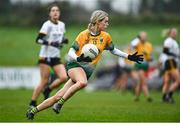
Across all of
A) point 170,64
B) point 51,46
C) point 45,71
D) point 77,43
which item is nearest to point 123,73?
point 170,64

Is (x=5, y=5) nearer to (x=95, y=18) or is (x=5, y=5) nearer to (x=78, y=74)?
(x=95, y=18)

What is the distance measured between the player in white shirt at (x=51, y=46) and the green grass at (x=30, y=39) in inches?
818

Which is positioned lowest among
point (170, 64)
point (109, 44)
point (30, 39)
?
Answer: point (30, 39)

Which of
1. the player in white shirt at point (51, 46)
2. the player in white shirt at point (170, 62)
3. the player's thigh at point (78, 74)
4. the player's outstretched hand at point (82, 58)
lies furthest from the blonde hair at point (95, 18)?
the player in white shirt at point (170, 62)

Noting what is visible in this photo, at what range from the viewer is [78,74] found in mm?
13422

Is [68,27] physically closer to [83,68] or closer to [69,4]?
[69,4]

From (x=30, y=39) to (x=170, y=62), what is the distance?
20391 millimetres

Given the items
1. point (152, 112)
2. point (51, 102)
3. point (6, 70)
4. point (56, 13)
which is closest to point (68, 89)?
point (51, 102)

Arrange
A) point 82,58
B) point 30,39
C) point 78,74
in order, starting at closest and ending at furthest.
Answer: point 82,58
point 78,74
point 30,39

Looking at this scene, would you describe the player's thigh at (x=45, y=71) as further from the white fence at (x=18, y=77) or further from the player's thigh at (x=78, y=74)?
the white fence at (x=18, y=77)

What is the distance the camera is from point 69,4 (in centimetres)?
4159

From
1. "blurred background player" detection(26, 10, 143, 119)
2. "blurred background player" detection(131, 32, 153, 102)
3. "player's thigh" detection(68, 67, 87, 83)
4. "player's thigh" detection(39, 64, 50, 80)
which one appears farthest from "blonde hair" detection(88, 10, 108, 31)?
"blurred background player" detection(131, 32, 153, 102)

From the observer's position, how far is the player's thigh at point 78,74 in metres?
13.4

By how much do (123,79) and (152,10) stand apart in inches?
354
